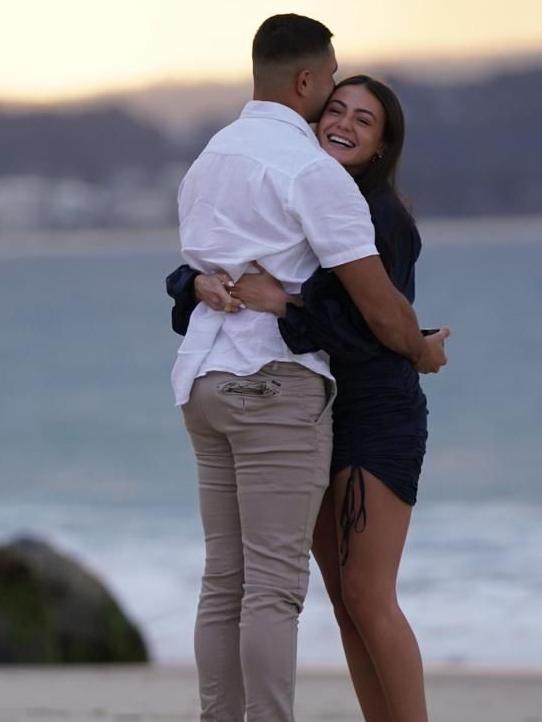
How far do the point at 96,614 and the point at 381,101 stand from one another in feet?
12.1

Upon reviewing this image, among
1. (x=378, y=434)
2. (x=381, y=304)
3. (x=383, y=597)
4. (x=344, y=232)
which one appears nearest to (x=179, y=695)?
(x=383, y=597)

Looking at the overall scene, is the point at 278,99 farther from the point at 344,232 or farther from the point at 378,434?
the point at 378,434

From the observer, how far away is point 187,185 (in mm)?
3125

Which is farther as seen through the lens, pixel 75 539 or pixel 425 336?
pixel 75 539

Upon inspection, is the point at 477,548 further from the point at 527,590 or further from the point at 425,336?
the point at 425,336

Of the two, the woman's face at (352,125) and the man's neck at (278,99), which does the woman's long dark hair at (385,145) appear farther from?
the man's neck at (278,99)

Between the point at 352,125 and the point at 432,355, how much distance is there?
1.65 feet

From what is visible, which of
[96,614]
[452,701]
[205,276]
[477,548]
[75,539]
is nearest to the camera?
[205,276]

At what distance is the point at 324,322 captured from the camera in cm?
298

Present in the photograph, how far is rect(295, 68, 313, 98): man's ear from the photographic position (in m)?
3.05

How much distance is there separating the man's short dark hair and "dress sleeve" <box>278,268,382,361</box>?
1.41 feet

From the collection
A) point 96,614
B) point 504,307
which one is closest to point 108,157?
point 504,307

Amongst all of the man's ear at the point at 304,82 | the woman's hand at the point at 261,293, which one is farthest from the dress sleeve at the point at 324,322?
the man's ear at the point at 304,82

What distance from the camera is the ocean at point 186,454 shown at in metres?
9.26
